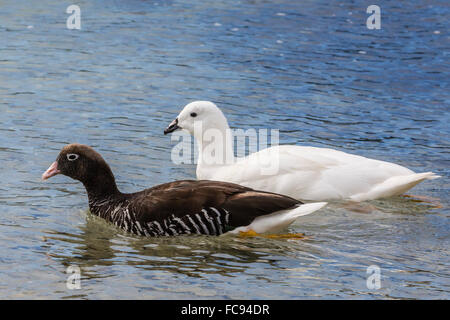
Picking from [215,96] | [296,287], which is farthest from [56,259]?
[215,96]

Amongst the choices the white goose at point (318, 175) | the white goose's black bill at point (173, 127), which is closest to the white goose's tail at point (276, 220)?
the white goose at point (318, 175)

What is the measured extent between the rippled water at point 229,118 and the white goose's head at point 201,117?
749 mm

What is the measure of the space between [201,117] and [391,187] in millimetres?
2571

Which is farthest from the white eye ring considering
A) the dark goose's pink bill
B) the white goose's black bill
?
the white goose's black bill

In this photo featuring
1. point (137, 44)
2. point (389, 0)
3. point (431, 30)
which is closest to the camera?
point (137, 44)

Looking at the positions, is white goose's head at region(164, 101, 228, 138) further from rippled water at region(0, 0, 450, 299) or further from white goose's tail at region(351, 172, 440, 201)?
white goose's tail at region(351, 172, 440, 201)

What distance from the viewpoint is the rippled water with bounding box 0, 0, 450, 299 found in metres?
8.32

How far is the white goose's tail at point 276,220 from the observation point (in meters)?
9.16

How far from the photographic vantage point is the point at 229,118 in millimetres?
14344

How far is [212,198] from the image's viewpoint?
9344mm

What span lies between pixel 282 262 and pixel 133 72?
8.58 meters

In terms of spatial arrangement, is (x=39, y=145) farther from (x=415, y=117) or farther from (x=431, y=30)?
(x=431, y=30)

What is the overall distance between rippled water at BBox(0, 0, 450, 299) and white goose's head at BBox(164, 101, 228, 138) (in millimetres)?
749

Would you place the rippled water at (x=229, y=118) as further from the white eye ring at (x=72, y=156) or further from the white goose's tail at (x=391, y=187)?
the white eye ring at (x=72, y=156)
